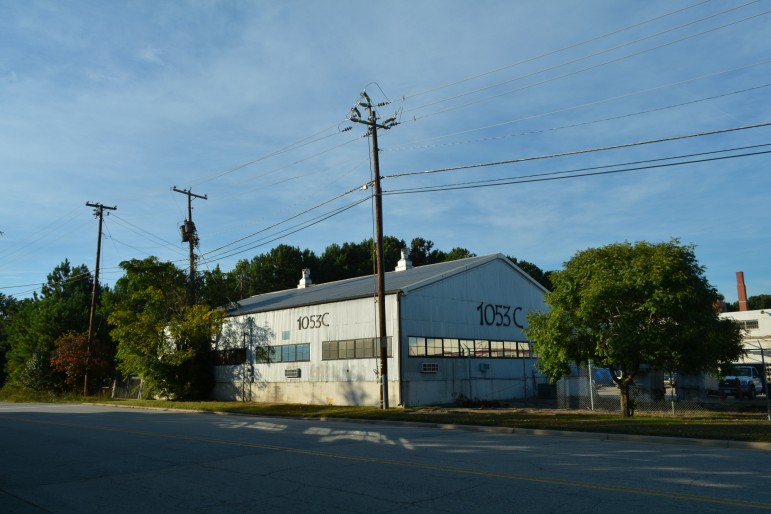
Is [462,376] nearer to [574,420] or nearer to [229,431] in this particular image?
[574,420]

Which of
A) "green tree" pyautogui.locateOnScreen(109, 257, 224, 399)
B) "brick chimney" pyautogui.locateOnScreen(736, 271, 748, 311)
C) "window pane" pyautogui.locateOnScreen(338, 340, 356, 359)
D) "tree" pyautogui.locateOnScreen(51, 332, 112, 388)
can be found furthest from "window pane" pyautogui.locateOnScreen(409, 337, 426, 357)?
"brick chimney" pyautogui.locateOnScreen(736, 271, 748, 311)

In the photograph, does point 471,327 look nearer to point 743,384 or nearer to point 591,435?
point 743,384

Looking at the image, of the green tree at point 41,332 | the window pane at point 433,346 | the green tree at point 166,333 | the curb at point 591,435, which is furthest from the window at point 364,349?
the green tree at point 41,332

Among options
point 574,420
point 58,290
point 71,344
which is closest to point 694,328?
point 574,420

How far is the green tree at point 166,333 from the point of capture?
119 ft

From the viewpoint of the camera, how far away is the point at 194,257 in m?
38.7

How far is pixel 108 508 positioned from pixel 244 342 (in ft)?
92.6

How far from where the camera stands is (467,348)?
101 ft

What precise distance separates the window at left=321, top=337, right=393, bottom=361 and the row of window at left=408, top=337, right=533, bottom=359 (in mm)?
1544

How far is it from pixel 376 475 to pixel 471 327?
72.5 ft

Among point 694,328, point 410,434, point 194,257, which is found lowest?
point 410,434

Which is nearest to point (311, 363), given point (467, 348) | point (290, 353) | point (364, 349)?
point (290, 353)

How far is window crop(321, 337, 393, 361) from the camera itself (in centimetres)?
2778

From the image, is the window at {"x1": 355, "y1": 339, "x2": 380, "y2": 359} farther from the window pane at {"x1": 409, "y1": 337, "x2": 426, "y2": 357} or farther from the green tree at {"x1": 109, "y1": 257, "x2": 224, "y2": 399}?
the green tree at {"x1": 109, "y1": 257, "x2": 224, "y2": 399}
